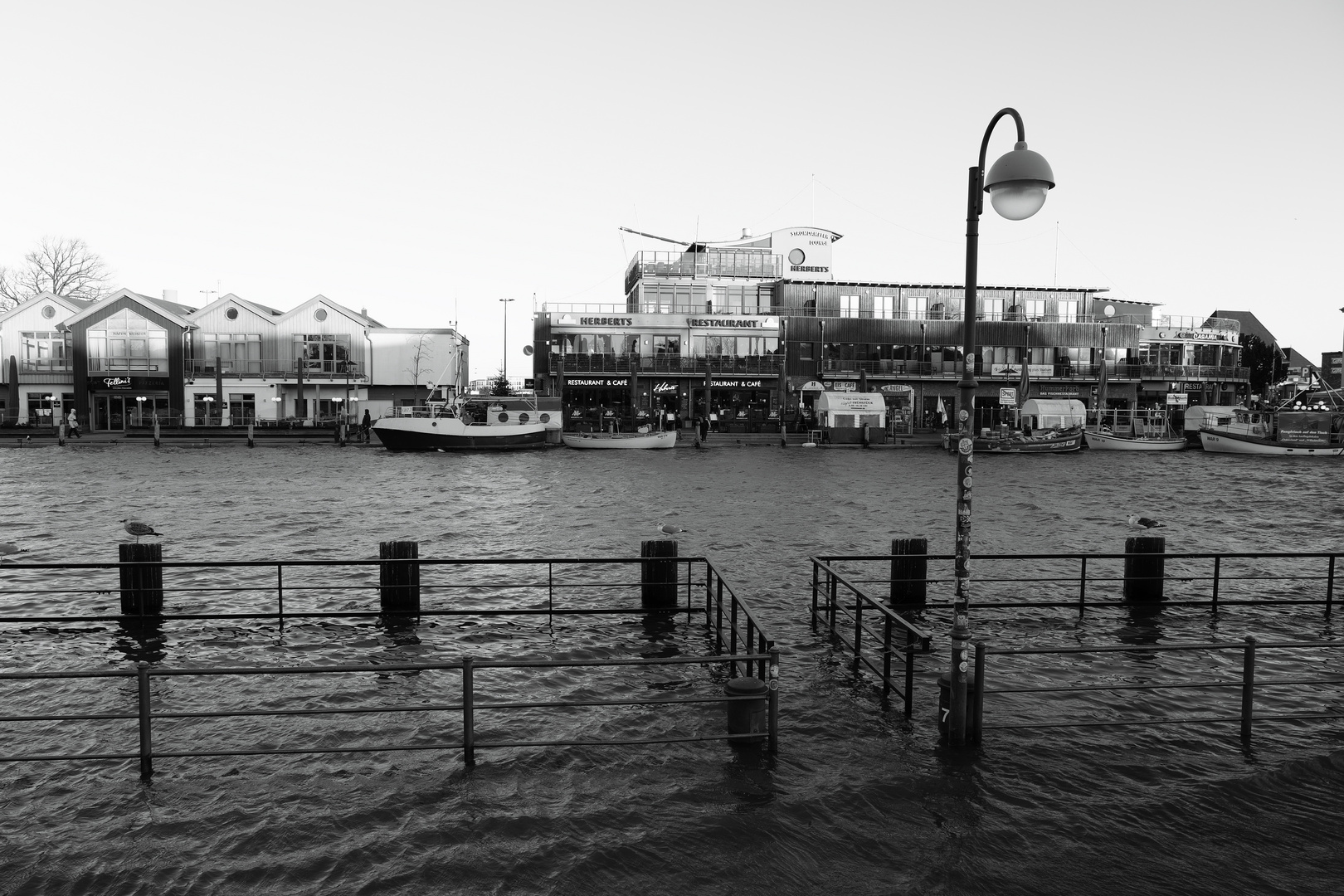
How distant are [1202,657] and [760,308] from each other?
63.0 meters

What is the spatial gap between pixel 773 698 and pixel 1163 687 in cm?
382

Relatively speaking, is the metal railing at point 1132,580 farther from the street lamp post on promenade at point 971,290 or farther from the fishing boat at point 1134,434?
the fishing boat at point 1134,434

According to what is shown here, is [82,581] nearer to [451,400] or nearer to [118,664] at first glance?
[118,664]

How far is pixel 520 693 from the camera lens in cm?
1206

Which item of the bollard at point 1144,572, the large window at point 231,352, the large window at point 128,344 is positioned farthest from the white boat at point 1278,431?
the large window at point 128,344

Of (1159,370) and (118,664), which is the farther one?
(1159,370)

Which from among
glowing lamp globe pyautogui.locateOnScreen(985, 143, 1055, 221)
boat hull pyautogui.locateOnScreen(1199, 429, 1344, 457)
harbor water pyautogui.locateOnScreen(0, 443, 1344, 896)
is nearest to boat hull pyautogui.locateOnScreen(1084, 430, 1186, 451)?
boat hull pyautogui.locateOnScreen(1199, 429, 1344, 457)

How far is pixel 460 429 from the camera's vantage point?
55.5m

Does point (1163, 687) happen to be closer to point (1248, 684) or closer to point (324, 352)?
point (1248, 684)

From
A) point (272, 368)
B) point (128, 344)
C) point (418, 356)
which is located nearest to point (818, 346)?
point (418, 356)

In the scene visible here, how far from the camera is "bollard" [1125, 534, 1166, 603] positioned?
16266mm

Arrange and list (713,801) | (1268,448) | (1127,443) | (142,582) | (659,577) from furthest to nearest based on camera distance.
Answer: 1. (1127,443)
2. (1268,448)
3. (659,577)
4. (142,582)
5. (713,801)

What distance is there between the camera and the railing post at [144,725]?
791 cm

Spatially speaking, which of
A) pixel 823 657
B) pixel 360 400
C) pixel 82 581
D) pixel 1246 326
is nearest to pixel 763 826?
pixel 823 657
